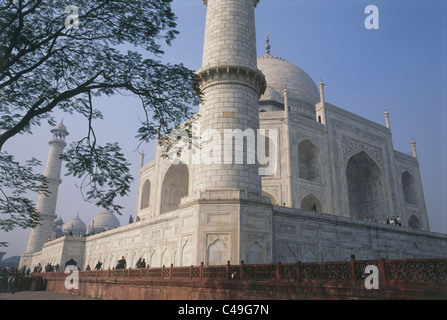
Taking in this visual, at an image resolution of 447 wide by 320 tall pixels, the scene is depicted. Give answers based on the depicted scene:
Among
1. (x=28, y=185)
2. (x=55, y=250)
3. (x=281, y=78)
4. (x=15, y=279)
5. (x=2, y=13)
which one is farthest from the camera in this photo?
(x=281, y=78)

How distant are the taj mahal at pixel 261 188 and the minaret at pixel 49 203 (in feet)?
0.45

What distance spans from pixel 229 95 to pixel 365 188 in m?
21.9

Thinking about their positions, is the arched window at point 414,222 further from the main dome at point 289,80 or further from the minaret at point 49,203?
the minaret at point 49,203

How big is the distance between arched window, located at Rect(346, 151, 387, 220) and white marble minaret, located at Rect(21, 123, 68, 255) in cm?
3255

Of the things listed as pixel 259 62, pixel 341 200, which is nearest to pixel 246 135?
pixel 341 200

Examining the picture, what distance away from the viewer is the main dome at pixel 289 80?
3356 centimetres

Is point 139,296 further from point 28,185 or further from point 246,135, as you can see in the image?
point 246,135

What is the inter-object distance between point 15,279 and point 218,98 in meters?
13.8

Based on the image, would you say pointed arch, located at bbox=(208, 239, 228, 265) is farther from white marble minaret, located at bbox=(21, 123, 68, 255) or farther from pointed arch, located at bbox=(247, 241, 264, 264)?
white marble minaret, located at bbox=(21, 123, 68, 255)

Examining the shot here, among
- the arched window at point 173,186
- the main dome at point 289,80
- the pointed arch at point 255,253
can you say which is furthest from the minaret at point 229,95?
the main dome at point 289,80

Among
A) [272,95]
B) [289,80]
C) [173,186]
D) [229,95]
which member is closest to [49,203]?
[173,186]

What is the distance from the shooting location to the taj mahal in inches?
420

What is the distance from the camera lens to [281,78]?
34.2 m
